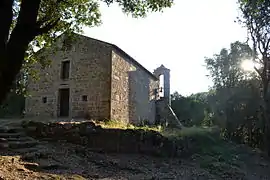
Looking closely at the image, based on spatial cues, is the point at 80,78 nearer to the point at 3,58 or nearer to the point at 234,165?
the point at 234,165

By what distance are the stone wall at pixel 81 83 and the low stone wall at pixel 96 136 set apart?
13.8 ft

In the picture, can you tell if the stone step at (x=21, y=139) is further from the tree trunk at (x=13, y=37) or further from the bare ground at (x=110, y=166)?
the tree trunk at (x=13, y=37)

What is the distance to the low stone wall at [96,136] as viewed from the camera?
9.00 m

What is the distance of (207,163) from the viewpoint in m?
9.96

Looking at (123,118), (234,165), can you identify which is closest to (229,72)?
(123,118)

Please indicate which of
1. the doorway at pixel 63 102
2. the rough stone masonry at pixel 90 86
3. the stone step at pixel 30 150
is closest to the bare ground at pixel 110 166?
the stone step at pixel 30 150

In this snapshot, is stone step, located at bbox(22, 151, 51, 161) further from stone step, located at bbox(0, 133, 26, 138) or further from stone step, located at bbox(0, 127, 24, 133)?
stone step, located at bbox(0, 127, 24, 133)

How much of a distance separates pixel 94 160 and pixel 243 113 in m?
11.1

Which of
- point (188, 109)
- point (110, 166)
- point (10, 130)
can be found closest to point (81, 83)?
point (10, 130)

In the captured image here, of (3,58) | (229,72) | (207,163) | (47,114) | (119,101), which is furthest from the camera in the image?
(229,72)

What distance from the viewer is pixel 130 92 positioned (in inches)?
659

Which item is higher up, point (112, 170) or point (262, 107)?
point (262, 107)

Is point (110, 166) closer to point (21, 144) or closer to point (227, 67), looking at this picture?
point (21, 144)

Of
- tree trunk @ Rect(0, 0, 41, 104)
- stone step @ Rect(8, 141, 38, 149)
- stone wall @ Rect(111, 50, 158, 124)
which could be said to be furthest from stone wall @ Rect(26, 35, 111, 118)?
tree trunk @ Rect(0, 0, 41, 104)
